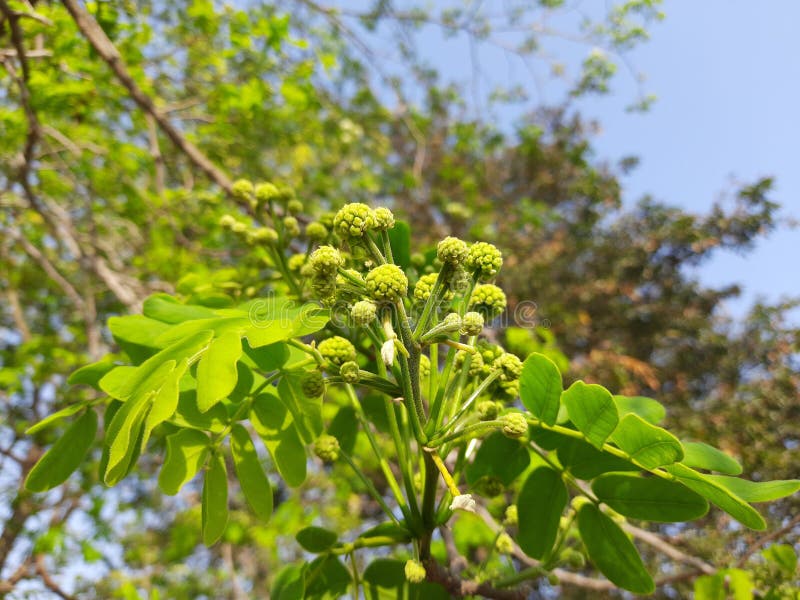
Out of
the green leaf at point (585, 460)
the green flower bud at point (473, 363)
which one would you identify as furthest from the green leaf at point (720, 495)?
the green flower bud at point (473, 363)

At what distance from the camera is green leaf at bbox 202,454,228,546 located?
145 cm

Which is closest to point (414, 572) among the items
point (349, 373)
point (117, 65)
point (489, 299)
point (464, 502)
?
point (464, 502)

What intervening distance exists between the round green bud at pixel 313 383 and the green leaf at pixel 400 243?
0.57 meters

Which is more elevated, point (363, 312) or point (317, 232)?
point (317, 232)

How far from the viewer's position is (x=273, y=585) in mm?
1960

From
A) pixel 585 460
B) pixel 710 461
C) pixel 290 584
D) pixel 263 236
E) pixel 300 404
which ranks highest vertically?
pixel 263 236

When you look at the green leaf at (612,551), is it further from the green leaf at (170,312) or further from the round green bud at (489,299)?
the green leaf at (170,312)

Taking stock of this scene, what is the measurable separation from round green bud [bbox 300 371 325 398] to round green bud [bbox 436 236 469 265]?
0.44 meters

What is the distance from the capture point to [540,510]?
5.56 ft

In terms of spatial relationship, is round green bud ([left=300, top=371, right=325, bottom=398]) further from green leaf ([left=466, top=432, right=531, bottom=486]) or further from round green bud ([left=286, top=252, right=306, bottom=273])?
round green bud ([left=286, top=252, right=306, bottom=273])

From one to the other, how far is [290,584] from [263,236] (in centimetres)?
123

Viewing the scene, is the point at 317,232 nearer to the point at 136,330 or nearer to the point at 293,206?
the point at 293,206

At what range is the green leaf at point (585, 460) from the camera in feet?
5.07

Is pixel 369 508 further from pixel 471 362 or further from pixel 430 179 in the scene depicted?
pixel 471 362
